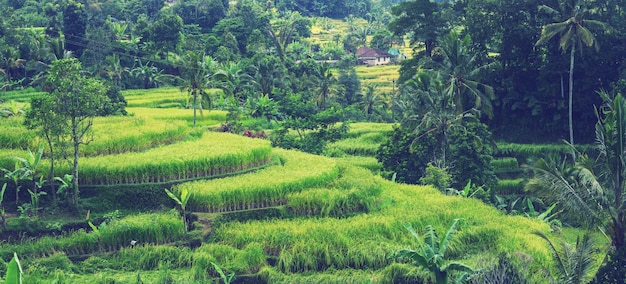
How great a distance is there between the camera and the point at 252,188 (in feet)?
63.2

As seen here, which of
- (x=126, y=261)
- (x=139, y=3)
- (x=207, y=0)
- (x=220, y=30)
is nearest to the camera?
(x=126, y=261)

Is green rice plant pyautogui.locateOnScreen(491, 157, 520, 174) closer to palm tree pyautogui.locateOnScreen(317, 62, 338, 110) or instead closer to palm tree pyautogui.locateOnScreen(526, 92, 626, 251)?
palm tree pyautogui.locateOnScreen(317, 62, 338, 110)

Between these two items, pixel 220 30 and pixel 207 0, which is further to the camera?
pixel 207 0

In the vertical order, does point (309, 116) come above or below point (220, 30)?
below

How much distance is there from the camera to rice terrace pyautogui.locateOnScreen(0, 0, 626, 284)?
1505 cm

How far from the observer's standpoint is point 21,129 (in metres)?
21.9

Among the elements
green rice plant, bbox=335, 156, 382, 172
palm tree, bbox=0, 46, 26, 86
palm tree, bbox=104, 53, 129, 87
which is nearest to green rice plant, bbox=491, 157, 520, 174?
green rice plant, bbox=335, 156, 382, 172

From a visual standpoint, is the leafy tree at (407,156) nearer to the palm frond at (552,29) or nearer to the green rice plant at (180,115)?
the palm frond at (552,29)

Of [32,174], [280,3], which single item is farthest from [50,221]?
[280,3]

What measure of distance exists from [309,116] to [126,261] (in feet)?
48.0

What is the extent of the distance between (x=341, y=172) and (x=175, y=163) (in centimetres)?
542

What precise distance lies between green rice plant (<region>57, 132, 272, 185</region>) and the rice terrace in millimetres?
58

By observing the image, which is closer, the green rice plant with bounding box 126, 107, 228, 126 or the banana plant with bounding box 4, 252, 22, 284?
the banana plant with bounding box 4, 252, 22, 284

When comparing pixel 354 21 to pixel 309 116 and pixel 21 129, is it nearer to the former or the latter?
pixel 309 116
